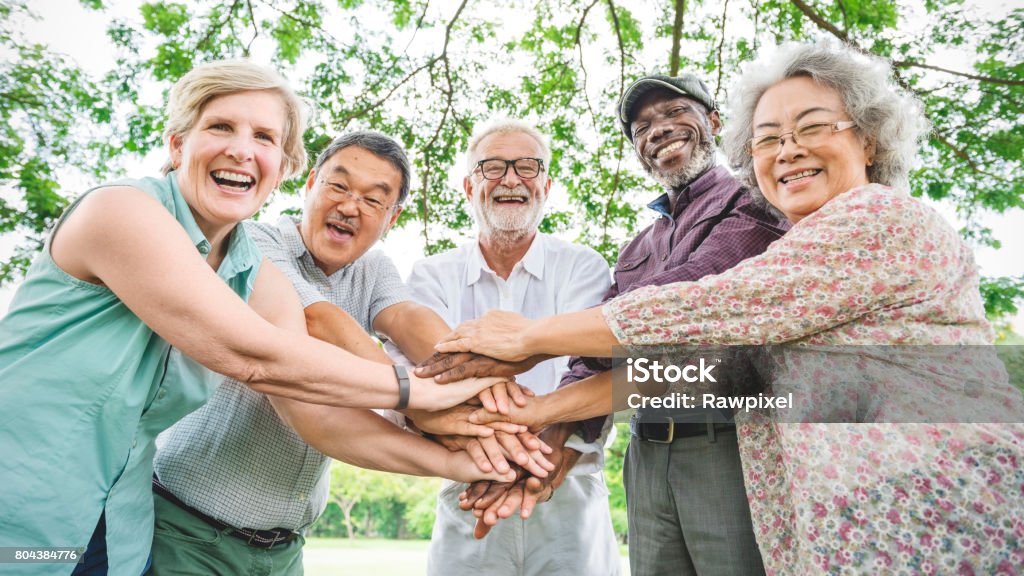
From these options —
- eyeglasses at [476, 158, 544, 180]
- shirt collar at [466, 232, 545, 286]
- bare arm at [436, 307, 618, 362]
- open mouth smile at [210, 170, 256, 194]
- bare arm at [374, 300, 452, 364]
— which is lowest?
bare arm at [436, 307, 618, 362]

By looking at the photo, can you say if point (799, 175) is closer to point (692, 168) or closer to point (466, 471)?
point (692, 168)

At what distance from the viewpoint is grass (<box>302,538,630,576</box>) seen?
81.6 ft

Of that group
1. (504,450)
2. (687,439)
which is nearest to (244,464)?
(504,450)

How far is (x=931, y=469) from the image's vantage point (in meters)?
1.54

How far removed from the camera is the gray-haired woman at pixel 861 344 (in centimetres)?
153

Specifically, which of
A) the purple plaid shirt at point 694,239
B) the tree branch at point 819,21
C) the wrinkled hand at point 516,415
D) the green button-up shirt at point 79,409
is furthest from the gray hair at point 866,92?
the tree branch at point 819,21

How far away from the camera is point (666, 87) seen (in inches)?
119

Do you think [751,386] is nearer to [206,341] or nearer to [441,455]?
[441,455]

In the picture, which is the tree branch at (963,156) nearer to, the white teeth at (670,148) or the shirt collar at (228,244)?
the white teeth at (670,148)

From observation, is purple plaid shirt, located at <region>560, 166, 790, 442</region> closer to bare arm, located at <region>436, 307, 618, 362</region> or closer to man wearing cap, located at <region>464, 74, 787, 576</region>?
man wearing cap, located at <region>464, 74, 787, 576</region>

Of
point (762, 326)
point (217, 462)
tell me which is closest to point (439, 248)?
point (217, 462)

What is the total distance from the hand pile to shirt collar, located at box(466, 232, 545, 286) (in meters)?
0.84

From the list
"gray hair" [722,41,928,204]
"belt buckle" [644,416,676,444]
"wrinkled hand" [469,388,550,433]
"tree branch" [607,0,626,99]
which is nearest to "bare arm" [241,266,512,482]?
"wrinkled hand" [469,388,550,433]

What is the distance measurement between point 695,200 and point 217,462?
2.11 meters
